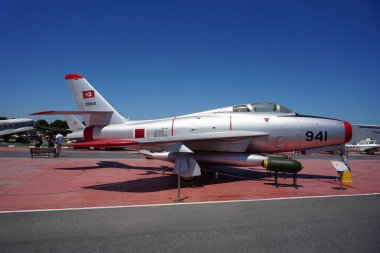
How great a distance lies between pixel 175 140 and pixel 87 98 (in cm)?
612

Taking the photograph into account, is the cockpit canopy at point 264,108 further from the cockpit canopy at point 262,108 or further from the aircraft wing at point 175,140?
the aircraft wing at point 175,140

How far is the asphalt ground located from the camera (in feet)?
11.8

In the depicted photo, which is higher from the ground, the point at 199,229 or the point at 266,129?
the point at 266,129

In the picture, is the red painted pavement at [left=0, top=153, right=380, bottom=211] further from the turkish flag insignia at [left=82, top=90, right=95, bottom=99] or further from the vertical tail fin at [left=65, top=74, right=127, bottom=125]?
the turkish flag insignia at [left=82, top=90, right=95, bottom=99]

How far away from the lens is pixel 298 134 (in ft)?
30.3

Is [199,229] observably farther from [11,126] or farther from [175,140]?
[11,126]

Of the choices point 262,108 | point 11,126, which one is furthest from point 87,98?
point 11,126

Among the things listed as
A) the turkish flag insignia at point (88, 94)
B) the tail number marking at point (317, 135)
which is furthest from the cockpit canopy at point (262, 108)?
the turkish flag insignia at point (88, 94)

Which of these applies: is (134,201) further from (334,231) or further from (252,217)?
(334,231)

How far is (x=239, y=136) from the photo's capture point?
28.8ft

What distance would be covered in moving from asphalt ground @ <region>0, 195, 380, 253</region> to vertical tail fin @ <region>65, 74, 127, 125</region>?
696cm

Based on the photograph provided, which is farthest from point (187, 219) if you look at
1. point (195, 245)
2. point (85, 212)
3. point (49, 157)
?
point (49, 157)

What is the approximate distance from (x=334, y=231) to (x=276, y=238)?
1169 mm

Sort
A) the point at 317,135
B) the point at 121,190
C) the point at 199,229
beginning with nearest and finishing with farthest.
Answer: the point at 199,229 → the point at 121,190 → the point at 317,135
